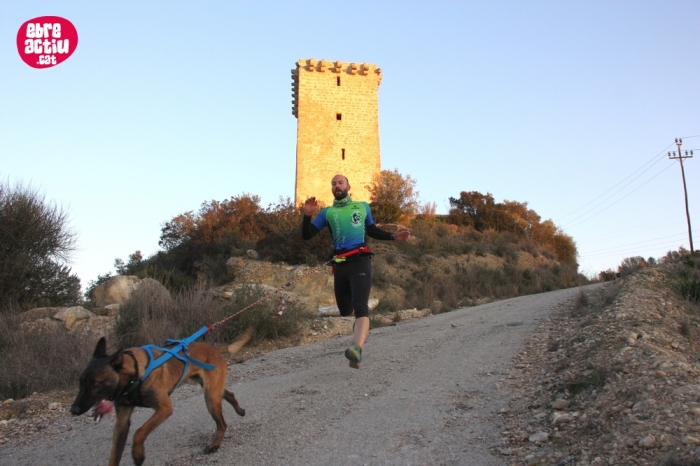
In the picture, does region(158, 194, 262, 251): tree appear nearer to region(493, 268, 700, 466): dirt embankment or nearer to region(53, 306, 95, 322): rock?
region(53, 306, 95, 322): rock

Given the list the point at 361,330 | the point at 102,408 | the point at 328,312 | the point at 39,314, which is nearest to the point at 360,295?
the point at 361,330

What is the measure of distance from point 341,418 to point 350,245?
2109mm

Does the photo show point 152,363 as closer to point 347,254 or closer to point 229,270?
point 347,254

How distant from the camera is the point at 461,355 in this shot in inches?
290

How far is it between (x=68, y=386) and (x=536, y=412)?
6.40m

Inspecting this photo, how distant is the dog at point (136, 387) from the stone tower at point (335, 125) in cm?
3093

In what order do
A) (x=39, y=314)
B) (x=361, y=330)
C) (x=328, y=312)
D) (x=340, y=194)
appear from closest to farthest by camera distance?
(x=361, y=330)
(x=340, y=194)
(x=39, y=314)
(x=328, y=312)

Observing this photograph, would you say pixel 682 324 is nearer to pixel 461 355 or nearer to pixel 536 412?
pixel 461 355

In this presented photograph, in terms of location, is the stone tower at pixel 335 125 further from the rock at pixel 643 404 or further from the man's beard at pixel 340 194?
the rock at pixel 643 404

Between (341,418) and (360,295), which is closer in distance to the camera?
(341,418)

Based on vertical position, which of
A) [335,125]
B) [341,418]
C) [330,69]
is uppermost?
[330,69]

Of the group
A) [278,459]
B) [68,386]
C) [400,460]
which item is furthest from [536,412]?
[68,386]

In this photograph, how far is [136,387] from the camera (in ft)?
13.0

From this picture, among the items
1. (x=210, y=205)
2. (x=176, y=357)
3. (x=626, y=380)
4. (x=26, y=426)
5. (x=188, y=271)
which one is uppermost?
(x=210, y=205)
